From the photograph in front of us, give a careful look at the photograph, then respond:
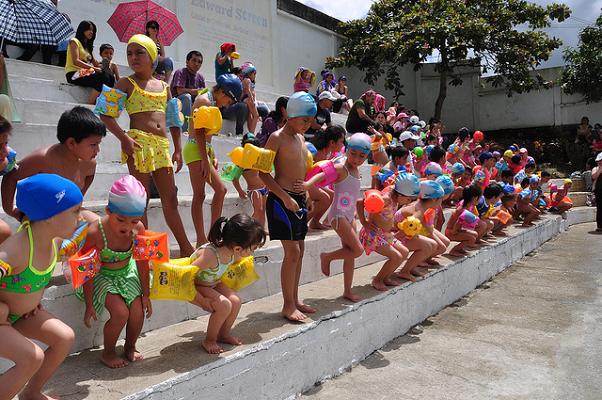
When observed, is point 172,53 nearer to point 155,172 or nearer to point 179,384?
point 155,172

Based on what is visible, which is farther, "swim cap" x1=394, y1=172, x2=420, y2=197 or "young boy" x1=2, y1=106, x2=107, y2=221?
"swim cap" x1=394, y1=172, x2=420, y2=197

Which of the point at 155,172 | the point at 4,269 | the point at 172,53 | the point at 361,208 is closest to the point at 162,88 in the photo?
the point at 155,172

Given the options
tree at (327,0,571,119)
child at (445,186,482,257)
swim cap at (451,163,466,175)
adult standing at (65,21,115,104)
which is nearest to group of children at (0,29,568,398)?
child at (445,186,482,257)

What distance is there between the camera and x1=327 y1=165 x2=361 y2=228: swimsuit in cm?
426

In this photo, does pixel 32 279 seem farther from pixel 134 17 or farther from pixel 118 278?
pixel 134 17

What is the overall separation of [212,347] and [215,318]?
6.5 inches

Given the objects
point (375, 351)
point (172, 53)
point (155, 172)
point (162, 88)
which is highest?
point (172, 53)

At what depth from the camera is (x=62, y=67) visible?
7066 mm

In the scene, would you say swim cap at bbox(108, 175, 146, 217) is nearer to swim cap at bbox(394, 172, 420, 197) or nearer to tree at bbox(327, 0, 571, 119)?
swim cap at bbox(394, 172, 420, 197)

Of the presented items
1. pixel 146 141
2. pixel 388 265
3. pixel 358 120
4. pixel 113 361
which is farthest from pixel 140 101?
pixel 358 120

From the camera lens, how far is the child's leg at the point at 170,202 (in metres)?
3.95

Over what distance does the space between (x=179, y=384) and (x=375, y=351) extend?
6.70 feet

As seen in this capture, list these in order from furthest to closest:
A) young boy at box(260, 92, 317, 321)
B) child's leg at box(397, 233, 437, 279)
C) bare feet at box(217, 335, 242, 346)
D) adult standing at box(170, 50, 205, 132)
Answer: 1. adult standing at box(170, 50, 205, 132)
2. child's leg at box(397, 233, 437, 279)
3. young boy at box(260, 92, 317, 321)
4. bare feet at box(217, 335, 242, 346)

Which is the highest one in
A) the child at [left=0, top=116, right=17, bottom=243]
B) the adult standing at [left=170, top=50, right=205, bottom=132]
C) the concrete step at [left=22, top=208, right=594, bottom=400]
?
the adult standing at [left=170, top=50, right=205, bottom=132]
